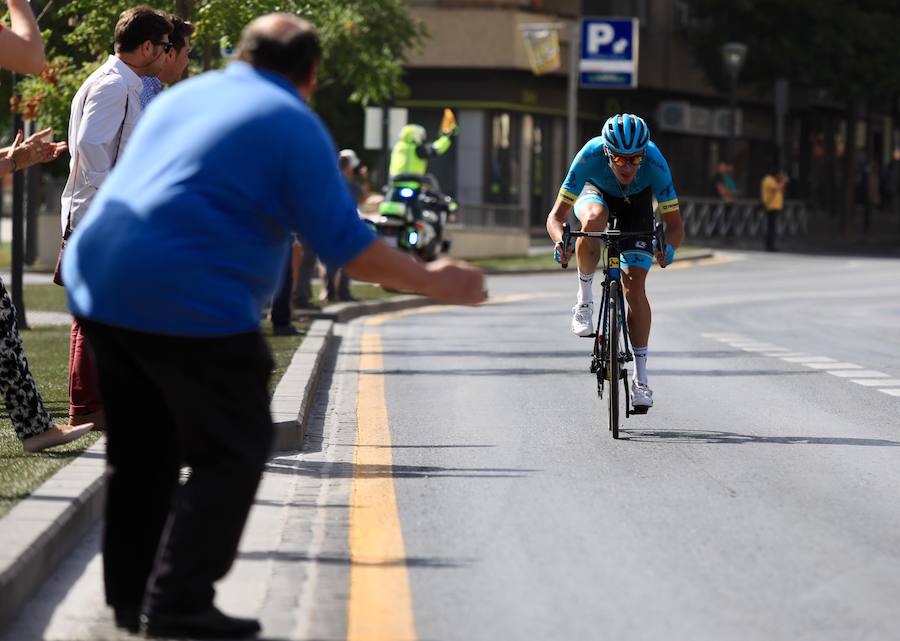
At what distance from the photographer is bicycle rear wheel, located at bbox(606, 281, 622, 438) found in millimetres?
9867

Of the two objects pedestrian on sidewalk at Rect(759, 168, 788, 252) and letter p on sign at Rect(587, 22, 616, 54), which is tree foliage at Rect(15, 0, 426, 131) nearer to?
letter p on sign at Rect(587, 22, 616, 54)

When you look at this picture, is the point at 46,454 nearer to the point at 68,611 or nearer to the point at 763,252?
the point at 68,611

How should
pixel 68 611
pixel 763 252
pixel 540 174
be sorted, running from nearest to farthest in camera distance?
pixel 68 611 → pixel 763 252 → pixel 540 174

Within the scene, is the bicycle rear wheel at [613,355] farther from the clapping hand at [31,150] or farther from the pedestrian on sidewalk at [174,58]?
the clapping hand at [31,150]

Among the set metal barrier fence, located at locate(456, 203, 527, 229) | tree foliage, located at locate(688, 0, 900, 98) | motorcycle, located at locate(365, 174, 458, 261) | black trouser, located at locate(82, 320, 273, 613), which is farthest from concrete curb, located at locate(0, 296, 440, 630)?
tree foliage, located at locate(688, 0, 900, 98)

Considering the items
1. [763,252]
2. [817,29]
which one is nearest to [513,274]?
[763,252]

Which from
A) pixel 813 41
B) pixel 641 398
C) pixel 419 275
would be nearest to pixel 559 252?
pixel 641 398

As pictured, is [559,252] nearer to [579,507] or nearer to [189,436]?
[579,507]

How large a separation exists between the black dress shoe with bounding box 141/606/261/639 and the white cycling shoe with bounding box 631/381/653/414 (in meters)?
5.58

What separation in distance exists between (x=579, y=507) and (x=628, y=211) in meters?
3.33

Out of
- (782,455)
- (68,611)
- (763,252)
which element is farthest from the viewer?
(763,252)

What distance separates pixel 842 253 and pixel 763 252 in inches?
77.9

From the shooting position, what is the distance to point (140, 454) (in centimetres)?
530

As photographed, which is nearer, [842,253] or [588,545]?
[588,545]
